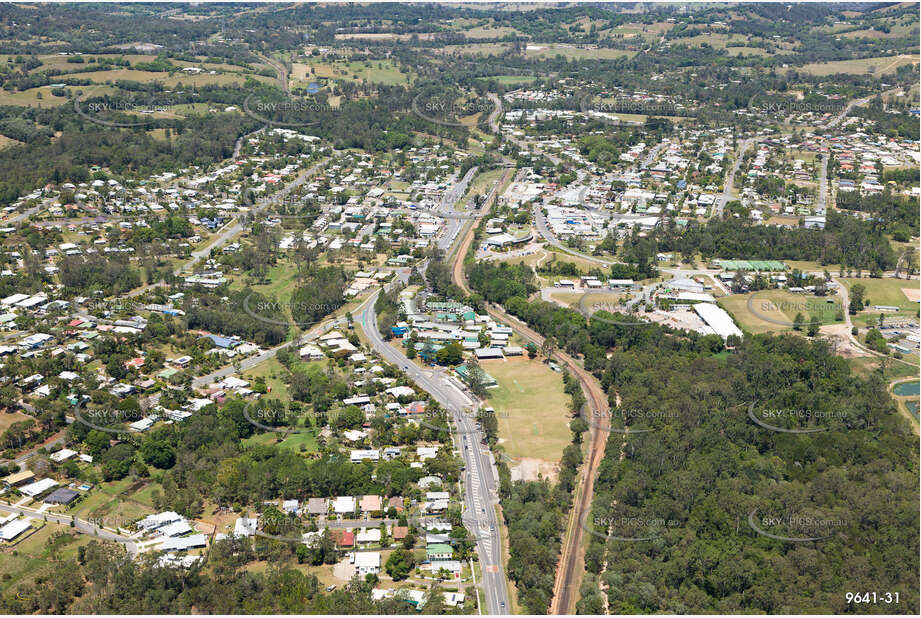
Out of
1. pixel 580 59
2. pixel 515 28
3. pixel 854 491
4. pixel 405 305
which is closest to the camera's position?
pixel 854 491

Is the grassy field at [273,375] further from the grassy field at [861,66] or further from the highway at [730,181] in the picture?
the grassy field at [861,66]

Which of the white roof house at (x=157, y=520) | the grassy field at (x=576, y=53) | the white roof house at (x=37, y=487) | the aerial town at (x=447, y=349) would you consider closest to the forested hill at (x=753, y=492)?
the aerial town at (x=447, y=349)

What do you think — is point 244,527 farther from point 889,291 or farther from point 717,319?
point 889,291

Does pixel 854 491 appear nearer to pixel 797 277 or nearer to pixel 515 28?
pixel 797 277

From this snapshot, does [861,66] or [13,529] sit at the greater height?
[861,66]

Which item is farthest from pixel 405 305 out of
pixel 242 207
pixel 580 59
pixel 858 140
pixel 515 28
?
pixel 515 28

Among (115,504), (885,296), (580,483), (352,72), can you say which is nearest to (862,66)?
(352,72)

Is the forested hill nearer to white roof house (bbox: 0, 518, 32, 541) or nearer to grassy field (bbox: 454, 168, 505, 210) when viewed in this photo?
white roof house (bbox: 0, 518, 32, 541)
